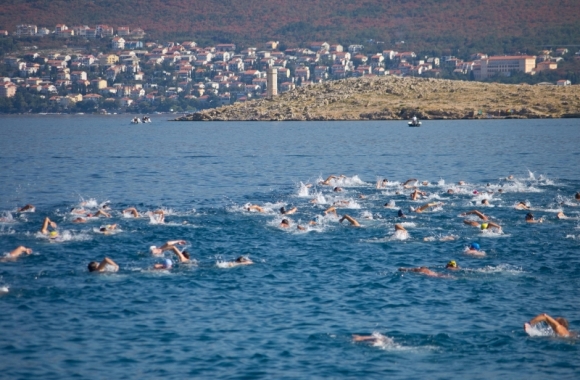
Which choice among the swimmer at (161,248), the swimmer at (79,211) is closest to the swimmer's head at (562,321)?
the swimmer at (161,248)

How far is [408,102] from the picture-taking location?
453 ft

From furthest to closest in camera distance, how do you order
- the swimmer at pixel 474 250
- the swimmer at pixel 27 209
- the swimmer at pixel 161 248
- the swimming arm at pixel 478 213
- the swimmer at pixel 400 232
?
the swimmer at pixel 27 209 → the swimming arm at pixel 478 213 → the swimmer at pixel 400 232 → the swimmer at pixel 474 250 → the swimmer at pixel 161 248

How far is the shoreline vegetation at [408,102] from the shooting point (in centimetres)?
13050

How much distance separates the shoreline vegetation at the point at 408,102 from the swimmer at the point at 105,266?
109 metres

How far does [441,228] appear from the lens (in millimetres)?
34344

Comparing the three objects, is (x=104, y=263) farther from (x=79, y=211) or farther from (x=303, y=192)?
(x=303, y=192)

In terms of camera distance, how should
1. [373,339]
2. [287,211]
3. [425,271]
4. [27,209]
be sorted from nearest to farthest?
[373,339]
[425,271]
[287,211]
[27,209]

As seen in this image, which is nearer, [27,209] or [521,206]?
[27,209]

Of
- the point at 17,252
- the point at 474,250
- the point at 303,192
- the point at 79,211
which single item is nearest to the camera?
the point at 17,252

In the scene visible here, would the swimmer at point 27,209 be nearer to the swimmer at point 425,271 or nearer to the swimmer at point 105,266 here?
the swimmer at point 105,266

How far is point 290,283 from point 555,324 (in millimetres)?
8535

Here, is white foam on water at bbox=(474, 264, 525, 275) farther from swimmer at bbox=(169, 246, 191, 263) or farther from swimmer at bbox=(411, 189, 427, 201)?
swimmer at bbox=(411, 189, 427, 201)

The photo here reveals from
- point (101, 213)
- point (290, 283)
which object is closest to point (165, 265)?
point (290, 283)

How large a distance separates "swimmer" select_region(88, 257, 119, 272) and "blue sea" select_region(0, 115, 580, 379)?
0.81ft
